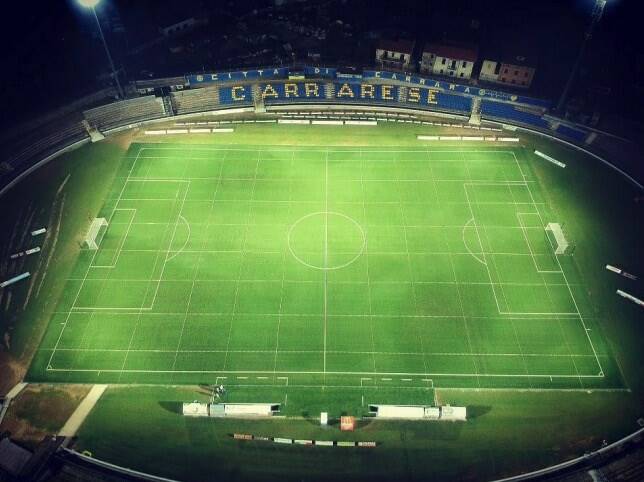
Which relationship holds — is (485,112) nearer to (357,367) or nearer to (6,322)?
(357,367)

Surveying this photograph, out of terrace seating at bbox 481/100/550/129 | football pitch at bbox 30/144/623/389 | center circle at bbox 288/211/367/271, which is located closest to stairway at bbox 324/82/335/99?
football pitch at bbox 30/144/623/389

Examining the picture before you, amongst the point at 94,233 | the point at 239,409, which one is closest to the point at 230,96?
the point at 94,233

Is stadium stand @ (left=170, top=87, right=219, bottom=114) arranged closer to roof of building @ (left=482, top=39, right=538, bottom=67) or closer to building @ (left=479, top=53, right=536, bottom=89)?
building @ (left=479, top=53, right=536, bottom=89)

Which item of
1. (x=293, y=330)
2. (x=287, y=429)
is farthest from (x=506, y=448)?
(x=293, y=330)

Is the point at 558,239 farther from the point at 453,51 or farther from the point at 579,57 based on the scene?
the point at 453,51

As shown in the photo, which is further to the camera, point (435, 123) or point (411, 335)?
point (435, 123)
